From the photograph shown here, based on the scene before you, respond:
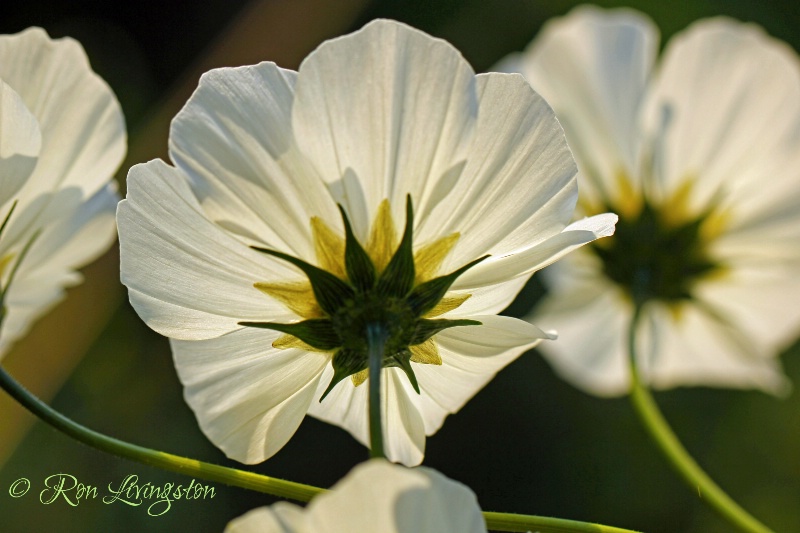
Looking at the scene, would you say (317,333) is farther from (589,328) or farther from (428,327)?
(589,328)

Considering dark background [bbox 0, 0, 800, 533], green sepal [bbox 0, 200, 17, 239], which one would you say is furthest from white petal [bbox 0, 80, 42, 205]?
dark background [bbox 0, 0, 800, 533]

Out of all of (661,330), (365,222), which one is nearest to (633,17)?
(661,330)

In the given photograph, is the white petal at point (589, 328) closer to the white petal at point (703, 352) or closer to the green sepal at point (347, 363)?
the white petal at point (703, 352)

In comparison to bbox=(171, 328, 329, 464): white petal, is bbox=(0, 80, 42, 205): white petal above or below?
above

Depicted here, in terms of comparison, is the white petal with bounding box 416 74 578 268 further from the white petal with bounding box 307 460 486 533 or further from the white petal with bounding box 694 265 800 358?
the white petal with bounding box 694 265 800 358

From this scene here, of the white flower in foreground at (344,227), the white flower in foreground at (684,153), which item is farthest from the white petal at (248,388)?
the white flower in foreground at (684,153)

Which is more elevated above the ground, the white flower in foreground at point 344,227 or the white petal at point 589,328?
the white flower in foreground at point 344,227
